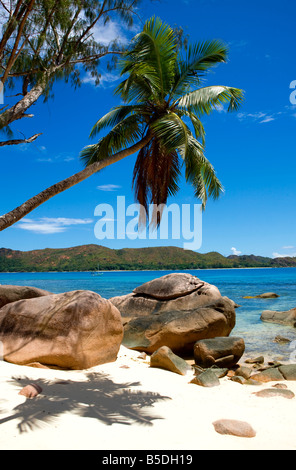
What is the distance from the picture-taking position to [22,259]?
109188 mm

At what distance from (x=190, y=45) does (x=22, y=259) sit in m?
110

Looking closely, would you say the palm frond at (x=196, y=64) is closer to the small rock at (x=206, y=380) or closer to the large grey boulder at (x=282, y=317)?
the small rock at (x=206, y=380)

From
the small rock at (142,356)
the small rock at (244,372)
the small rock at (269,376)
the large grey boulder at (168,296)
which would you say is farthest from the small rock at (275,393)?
the large grey boulder at (168,296)

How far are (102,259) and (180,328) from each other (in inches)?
3612

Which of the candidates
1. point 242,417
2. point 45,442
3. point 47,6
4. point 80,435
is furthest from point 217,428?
point 47,6

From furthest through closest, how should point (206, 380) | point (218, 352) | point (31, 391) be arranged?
point (218, 352), point (206, 380), point (31, 391)

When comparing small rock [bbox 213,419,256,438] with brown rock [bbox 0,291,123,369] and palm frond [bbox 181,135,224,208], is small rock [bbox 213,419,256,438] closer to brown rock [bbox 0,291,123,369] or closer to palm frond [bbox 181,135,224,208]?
brown rock [bbox 0,291,123,369]

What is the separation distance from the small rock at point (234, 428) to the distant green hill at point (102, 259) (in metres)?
90.6

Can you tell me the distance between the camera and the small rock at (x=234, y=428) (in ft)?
13.0

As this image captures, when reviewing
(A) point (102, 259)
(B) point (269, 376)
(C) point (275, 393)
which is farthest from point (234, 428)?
(A) point (102, 259)

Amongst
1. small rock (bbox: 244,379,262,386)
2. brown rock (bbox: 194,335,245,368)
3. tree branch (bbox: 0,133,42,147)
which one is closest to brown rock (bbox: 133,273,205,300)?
brown rock (bbox: 194,335,245,368)

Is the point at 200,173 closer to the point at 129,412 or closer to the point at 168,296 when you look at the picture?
the point at 129,412

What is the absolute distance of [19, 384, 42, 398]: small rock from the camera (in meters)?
4.80

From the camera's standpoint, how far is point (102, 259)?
100 metres
